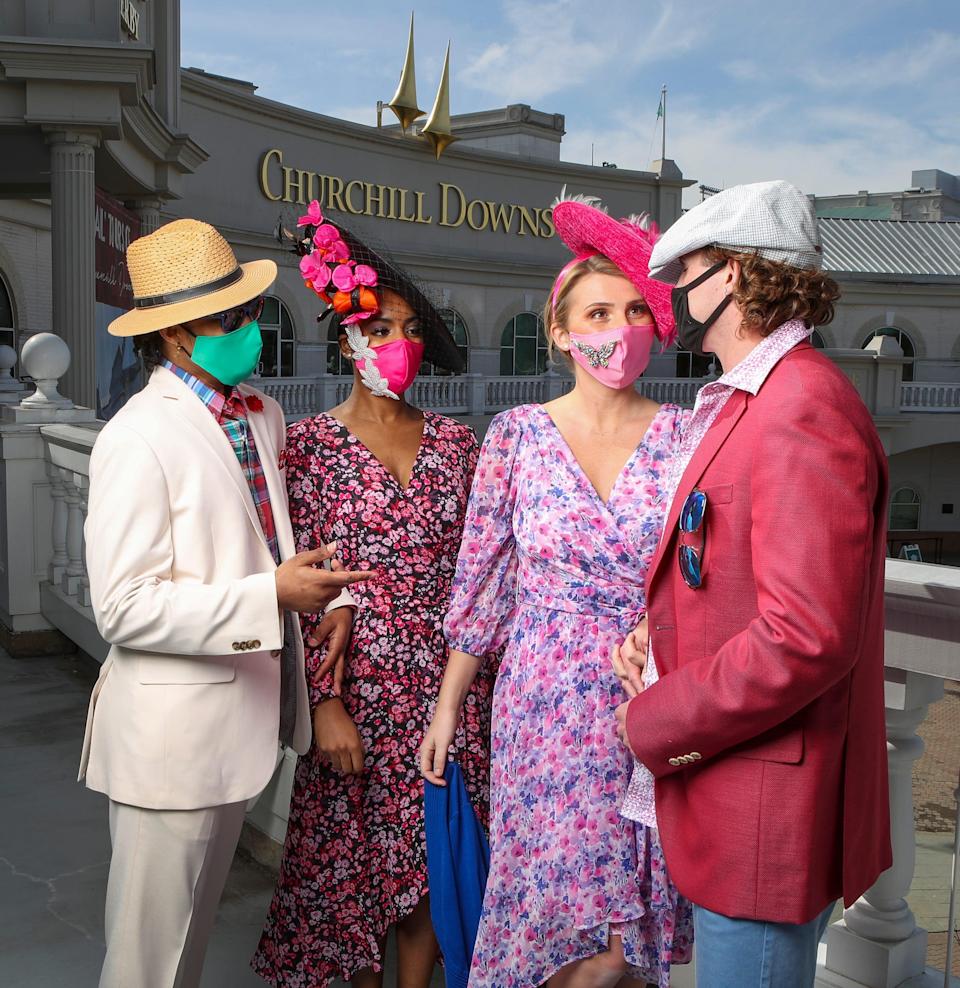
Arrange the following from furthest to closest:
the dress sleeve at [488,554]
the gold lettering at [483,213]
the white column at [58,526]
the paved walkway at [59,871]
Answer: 1. the gold lettering at [483,213]
2. the white column at [58,526]
3. the paved walkway at [59,871]
4. the dress sleeve at [488,554]

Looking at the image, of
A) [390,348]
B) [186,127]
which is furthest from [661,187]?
[390,348]

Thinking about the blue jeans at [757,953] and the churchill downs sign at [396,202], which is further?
the churchill downs sign at [396,202]

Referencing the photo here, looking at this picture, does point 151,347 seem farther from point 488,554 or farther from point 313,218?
point 488,554

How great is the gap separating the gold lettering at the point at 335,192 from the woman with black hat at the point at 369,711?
17.8 meters

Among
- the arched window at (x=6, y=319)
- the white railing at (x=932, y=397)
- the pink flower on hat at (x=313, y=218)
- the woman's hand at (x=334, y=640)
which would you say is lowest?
the woman's hand at (x=334, y=640)

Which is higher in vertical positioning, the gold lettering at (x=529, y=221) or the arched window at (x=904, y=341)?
the gold lettering at (x=529, y=221)

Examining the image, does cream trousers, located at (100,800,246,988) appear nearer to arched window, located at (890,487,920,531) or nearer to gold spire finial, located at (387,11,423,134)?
gold spire finial, located at (387,11,423,134)

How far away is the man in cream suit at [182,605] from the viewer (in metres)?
1.85

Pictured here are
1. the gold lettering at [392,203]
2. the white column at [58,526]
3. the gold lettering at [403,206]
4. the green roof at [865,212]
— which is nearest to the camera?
the white column at [58,526]

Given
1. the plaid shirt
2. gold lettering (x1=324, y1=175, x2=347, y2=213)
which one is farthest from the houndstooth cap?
gold lettering (x1=324, y1=175, x2=347, y2=213)

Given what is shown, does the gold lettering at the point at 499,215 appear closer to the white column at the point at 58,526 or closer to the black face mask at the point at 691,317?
the white column at the point at 58,526

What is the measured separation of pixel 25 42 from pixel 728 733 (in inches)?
363

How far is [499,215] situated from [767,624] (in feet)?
71.7

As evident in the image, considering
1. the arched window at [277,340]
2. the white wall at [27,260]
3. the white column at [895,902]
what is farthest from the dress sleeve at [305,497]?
the arched window at [277,340]
